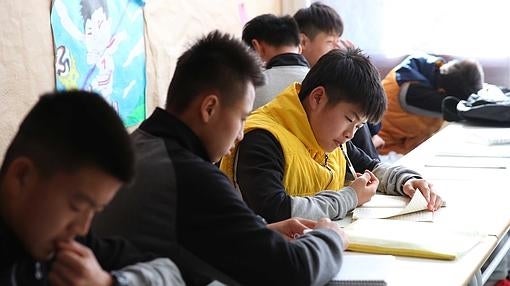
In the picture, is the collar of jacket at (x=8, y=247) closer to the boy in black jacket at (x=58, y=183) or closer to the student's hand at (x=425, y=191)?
the boy in black jacket at (x=58, y=183)

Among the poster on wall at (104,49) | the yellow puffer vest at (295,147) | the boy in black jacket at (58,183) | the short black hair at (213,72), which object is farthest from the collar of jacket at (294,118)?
the boy in black jacket at (58,183)

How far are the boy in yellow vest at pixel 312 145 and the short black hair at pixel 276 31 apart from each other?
960 millimetres

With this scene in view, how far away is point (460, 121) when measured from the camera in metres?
3.65

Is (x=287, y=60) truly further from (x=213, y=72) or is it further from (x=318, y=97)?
(x=213, y=72)

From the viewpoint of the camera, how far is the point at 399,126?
4.23 m

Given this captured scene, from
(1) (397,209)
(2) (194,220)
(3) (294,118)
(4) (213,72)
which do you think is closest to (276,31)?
(3) (294,118)

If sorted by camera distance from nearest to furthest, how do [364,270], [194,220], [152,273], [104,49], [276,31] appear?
[152,273]
[194,220]
[364,270]
[104,49]
[276,31]

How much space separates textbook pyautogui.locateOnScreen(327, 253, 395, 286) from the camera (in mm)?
1490

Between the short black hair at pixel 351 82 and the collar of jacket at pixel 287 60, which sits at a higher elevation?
the short black hair at pixel 351 82

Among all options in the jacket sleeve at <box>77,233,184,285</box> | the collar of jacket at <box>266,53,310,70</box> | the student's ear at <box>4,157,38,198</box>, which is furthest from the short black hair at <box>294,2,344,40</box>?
the student's ear at <box>4,157,38,198</box>

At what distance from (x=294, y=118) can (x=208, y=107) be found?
0.67 metres

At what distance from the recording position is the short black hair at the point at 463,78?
398 cm

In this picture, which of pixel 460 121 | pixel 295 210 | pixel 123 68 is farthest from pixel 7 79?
pixel 460 121

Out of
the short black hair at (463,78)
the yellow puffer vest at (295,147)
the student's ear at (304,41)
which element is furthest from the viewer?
the short black hair at (463,78)
